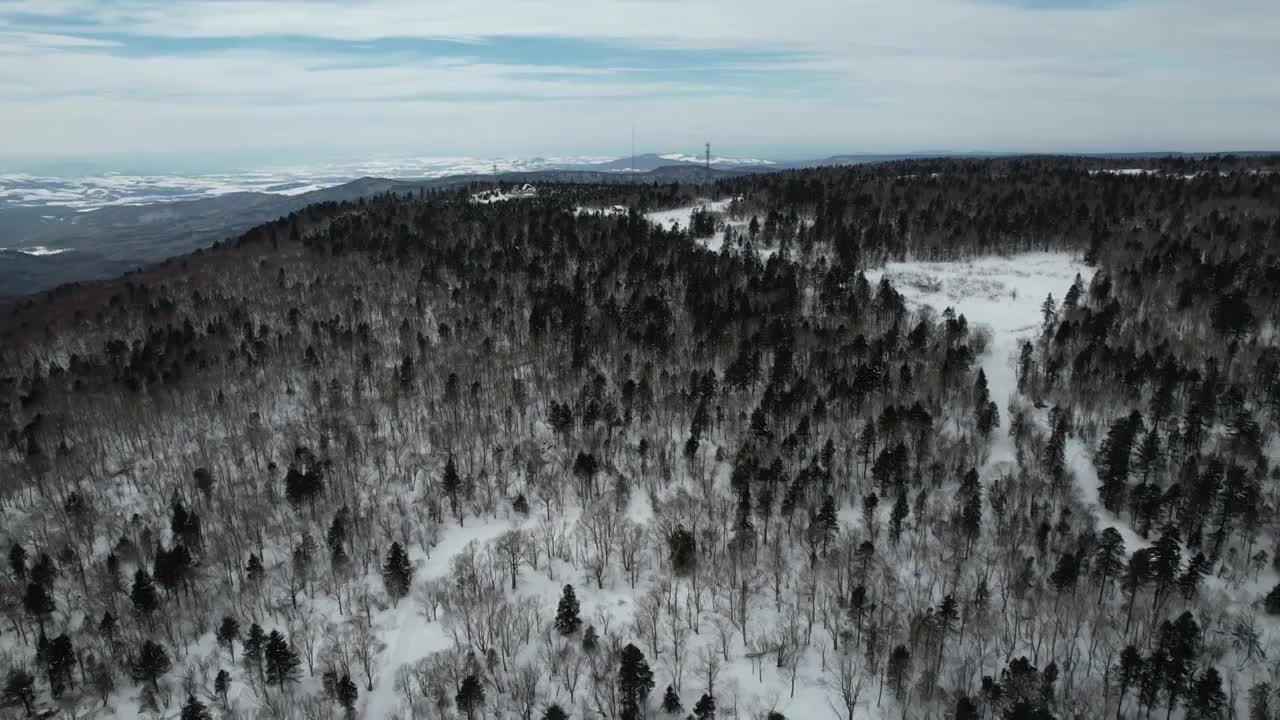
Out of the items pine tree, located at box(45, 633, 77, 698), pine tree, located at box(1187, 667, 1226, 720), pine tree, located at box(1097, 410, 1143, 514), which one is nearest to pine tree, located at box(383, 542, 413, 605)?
pine tree, located at box(45, 633, 77, 698)

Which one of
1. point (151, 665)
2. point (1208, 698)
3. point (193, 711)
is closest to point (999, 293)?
point (1208, 698)

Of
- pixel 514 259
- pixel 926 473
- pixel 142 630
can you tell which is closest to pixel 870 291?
pixel 926 473

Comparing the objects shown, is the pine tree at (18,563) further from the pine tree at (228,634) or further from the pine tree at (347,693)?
the pine tree at (347,693)

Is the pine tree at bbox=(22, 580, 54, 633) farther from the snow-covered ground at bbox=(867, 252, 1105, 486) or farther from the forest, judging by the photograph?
the snow-covered ground at bbox=(867, 252, 1105, 486)

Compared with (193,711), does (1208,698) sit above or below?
above

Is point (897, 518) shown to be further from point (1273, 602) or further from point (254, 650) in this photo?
point (254, 650)

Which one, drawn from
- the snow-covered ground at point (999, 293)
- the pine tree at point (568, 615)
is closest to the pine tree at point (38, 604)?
the pine tree at point (568, 615)
